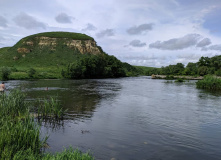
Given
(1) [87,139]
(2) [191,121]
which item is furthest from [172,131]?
(1) [87,139]

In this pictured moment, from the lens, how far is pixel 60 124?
1886 cm

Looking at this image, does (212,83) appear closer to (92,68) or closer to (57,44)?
(92,68)

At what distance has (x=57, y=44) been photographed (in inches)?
6447

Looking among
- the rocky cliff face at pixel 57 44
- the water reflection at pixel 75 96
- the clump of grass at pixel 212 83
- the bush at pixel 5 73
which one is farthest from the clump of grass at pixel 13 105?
the rocky cliff face at pixel 57 44

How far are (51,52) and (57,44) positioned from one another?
587 inches

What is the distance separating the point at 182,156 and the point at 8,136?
10.3 m

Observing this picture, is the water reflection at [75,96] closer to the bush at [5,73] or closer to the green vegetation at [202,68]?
the bush at [5,73]

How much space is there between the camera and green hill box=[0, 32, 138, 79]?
12854cm

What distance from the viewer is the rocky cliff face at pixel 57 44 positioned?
156 meters

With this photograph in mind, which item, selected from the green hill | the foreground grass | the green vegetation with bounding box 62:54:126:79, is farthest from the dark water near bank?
the green hill

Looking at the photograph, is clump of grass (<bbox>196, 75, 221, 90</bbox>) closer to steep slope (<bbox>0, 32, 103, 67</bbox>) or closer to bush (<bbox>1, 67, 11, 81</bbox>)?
bush (<bbox>1, 67, 11, 81</bbox>)

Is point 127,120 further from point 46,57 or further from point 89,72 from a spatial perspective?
point 46,57

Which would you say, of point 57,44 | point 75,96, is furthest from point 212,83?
point 57,44

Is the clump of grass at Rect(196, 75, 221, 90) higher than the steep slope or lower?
lower
